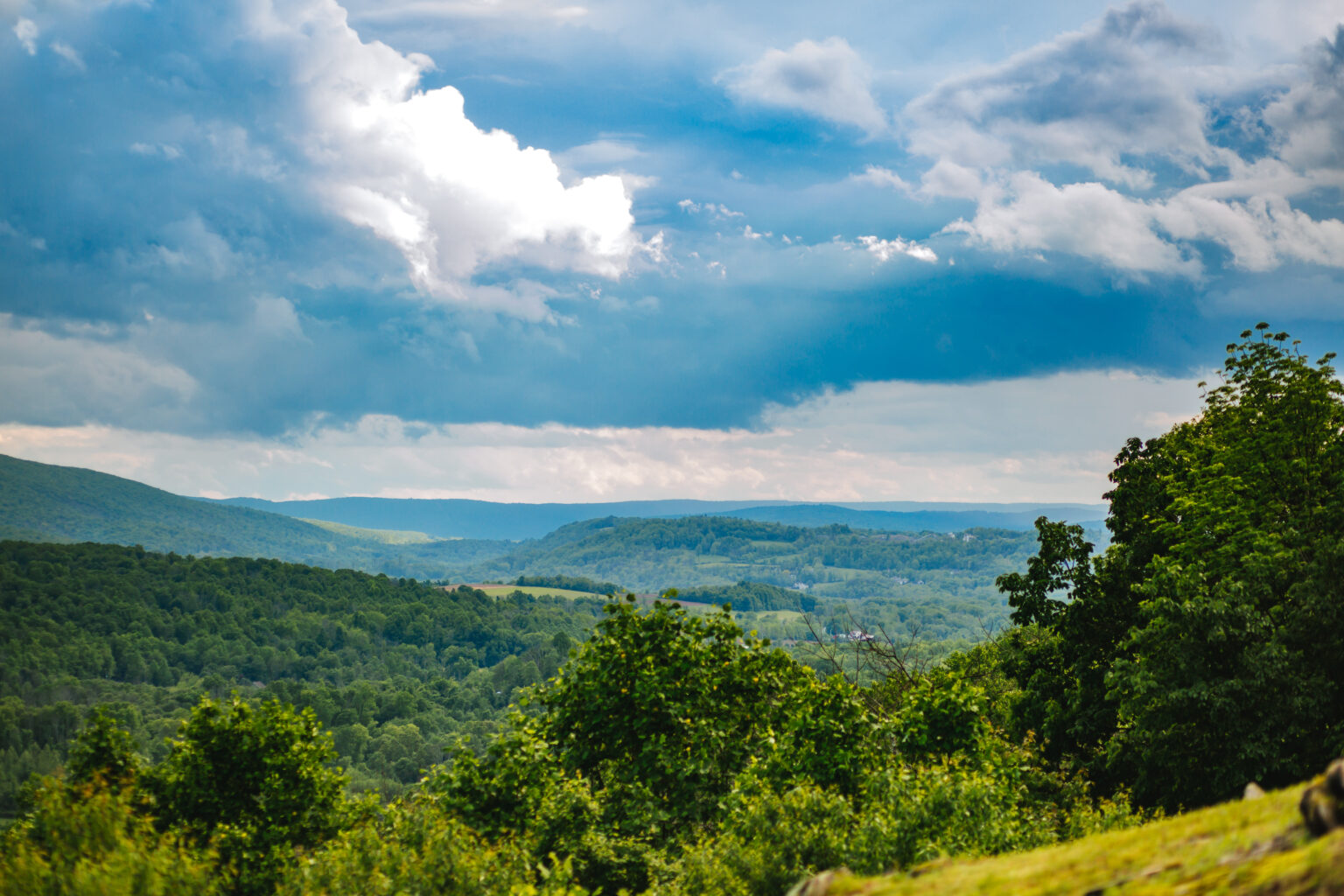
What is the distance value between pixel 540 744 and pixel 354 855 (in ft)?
33.3

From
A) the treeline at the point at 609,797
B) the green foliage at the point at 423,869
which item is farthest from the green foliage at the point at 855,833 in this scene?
the green foliage at the point at 423,869

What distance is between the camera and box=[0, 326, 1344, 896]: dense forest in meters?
17.4

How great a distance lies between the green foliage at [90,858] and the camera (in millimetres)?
13805

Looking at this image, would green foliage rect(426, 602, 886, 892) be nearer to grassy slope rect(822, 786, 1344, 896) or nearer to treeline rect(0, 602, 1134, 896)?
treeline rect(0, 602, 1134, 896)

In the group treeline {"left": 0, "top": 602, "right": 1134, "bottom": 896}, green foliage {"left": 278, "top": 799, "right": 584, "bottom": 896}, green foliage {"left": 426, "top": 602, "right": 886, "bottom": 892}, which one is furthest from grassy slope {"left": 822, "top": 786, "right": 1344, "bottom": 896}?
green foliage {"left": 426, "top": 602, "right": 886, "bottom": 892}

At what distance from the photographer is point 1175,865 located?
9969 mm

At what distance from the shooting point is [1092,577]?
37781 mm

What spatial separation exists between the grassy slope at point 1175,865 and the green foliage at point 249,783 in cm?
2055

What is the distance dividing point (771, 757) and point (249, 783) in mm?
17389

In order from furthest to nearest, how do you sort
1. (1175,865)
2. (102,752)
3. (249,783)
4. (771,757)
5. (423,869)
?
(249,783) → (102,752) → (771,757) → (423,869) → (1175,865)

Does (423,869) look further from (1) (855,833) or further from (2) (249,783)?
(2) (249,783)

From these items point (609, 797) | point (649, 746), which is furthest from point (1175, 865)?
point (649, 746)

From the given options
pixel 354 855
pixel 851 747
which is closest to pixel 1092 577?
pixel 851 747

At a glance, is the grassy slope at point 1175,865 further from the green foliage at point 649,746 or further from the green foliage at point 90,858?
the green foliage at point 90,858
